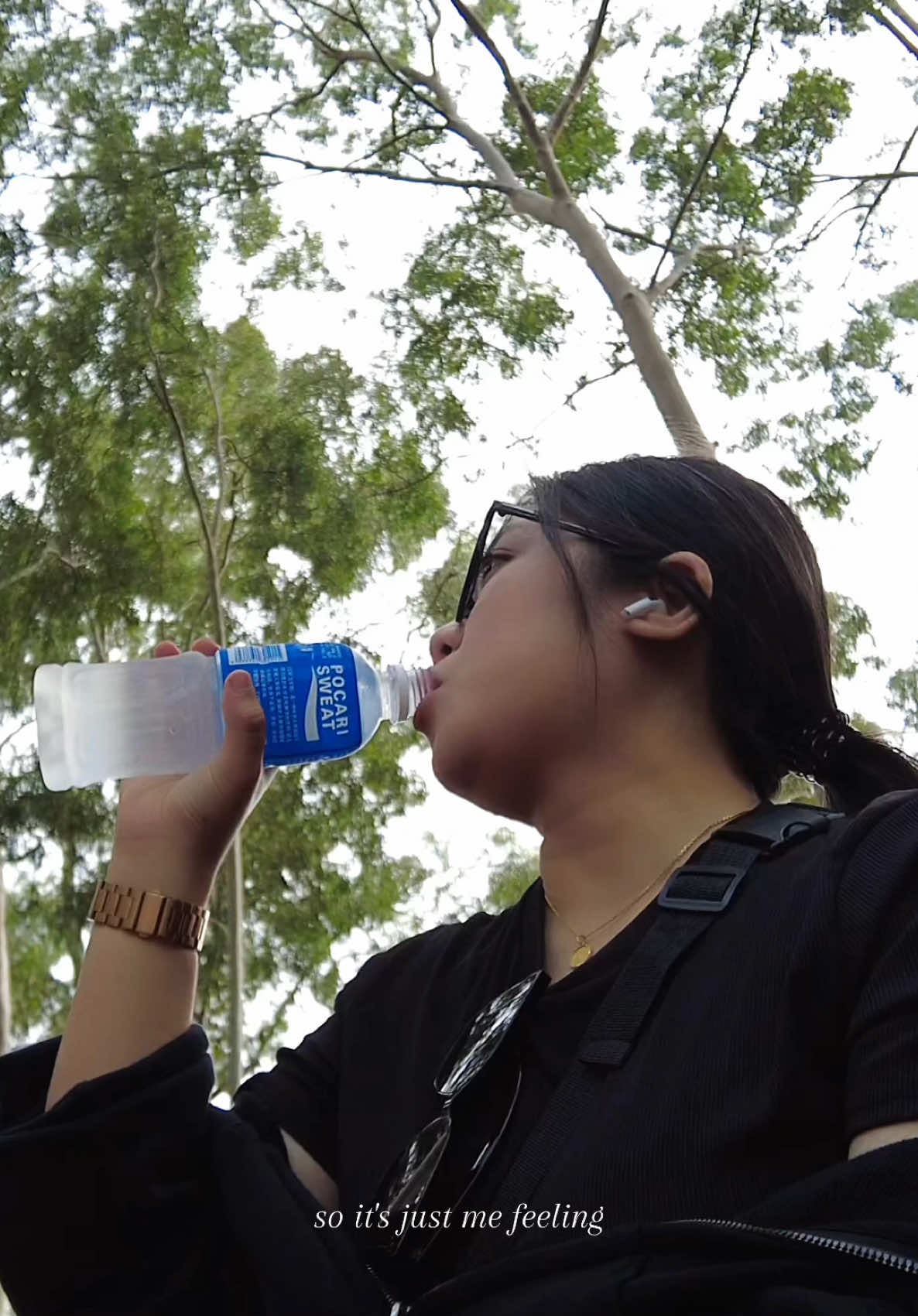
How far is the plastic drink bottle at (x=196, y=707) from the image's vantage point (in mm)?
1268

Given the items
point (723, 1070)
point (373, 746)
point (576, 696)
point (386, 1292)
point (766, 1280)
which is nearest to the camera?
point (766, 1280)

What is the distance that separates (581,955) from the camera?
110 cm

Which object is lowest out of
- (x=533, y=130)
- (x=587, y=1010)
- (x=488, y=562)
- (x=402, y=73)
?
(x=587, y=1010)

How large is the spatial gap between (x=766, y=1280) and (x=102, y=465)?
7877mm

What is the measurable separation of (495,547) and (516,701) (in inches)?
9.8

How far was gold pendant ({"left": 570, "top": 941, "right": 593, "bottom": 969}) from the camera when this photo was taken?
109cm

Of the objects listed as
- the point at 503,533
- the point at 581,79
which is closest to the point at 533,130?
the point at 581,79

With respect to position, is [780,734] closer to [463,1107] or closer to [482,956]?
[482,956]

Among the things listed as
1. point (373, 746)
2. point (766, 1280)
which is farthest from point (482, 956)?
point (373, 746)

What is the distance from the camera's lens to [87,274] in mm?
7977

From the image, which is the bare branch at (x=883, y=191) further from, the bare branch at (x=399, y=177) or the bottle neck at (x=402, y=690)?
the bottle neck at (x=402, y=690)

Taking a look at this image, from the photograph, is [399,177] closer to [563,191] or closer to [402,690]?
[563,191]

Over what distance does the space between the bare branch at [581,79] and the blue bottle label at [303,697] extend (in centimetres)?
563

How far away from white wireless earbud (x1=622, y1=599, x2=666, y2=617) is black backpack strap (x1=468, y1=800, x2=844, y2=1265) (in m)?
0.26
